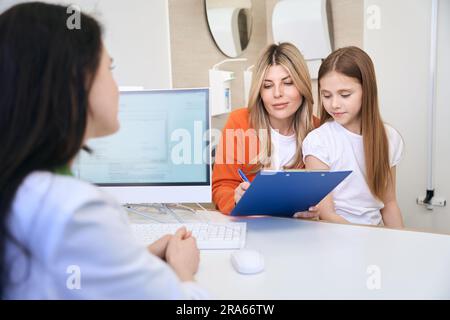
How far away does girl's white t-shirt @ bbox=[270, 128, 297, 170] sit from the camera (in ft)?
4.97

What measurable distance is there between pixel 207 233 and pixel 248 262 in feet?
0.75

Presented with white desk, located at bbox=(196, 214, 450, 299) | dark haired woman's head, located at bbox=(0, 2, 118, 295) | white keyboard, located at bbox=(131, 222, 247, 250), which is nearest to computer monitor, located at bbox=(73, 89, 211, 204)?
white keyboard, located at bbox=(131, 222, 247, 250)

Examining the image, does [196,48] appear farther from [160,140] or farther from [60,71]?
[60,71]

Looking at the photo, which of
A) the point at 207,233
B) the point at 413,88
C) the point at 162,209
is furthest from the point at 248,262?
the point at 413,88

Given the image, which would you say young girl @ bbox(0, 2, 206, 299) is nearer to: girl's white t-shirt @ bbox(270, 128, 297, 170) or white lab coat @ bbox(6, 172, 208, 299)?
white lab coat @ bbox(6, 172, 208, 299)

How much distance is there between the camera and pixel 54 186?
473mm

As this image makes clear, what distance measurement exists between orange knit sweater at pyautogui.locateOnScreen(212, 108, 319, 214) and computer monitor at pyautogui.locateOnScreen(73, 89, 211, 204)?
1.01 feet

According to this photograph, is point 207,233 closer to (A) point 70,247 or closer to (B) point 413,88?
(A) point 70,247

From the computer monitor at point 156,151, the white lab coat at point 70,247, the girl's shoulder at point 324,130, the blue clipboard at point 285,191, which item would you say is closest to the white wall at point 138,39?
the computer monitor at point 156,151

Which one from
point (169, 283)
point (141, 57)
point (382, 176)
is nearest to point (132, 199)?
point (169, 283)

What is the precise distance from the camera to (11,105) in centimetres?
51

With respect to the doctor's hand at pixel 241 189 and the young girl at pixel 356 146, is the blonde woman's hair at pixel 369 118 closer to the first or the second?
the young girl at pixel 356 146

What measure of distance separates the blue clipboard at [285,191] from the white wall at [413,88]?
117 cm

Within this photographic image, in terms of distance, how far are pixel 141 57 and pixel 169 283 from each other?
1.59m
